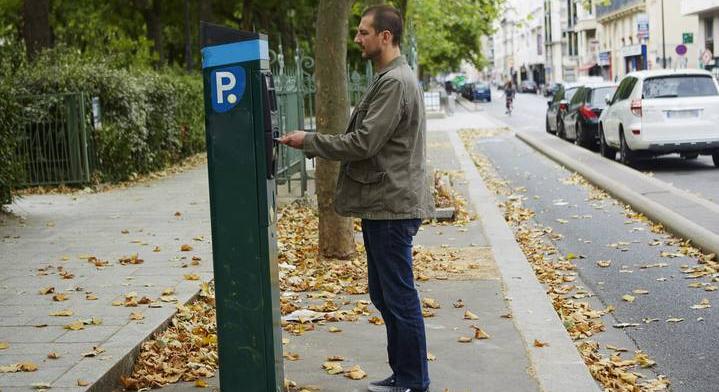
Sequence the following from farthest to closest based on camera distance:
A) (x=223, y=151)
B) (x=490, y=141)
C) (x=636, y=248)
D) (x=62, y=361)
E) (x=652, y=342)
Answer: (x=490, y=141) → (x=636, y=248) → (x=652, y=342) → (x=62, y=361) → (x=223, y=151)

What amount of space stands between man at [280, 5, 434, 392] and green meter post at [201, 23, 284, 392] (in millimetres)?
264

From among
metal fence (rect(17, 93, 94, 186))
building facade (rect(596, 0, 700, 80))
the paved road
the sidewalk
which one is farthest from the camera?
building facade (rect(596, 0, 700, 80))

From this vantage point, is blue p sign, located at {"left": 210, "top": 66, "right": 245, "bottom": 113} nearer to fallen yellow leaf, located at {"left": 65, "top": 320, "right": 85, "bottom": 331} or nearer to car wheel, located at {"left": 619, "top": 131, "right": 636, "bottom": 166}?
fallen yellow leaf, located at {"left": 65, "top": 320, "right": 85, "bottom": 331}

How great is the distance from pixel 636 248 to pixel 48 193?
1046 cm

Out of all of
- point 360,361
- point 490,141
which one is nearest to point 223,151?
point 360,361

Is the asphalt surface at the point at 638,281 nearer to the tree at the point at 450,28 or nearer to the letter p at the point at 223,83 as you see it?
the letter p at the point at 223,83

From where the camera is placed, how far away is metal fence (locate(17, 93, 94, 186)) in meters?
17.5

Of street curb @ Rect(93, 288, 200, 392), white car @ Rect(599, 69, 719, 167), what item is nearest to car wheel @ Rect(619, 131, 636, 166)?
white car @ Rect(599, 69, 719, 167)

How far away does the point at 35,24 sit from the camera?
2091 cm

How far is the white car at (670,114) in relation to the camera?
1767cm

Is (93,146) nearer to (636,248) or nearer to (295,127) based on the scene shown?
(295,127)

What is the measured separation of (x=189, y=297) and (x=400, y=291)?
2.79 meters

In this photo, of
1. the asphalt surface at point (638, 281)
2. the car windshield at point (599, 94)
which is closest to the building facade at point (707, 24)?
the car windshield at point (599, 94)

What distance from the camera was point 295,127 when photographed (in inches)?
595
